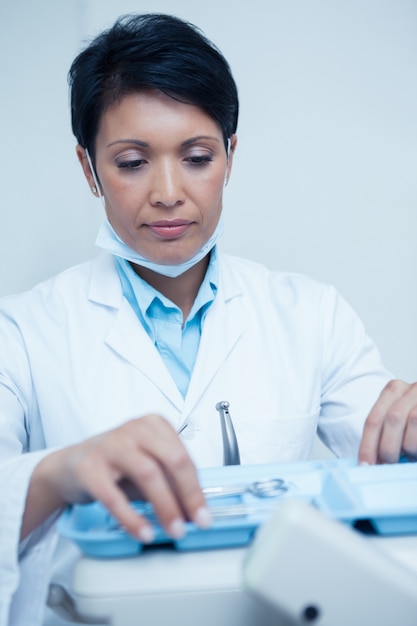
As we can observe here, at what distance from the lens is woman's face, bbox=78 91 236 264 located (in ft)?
2.77

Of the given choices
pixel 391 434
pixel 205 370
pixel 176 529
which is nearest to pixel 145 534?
pixel 176 529

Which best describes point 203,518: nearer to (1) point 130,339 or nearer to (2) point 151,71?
(1) point 130,339

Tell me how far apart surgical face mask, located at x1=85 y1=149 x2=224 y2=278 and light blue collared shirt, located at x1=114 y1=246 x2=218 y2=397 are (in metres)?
0.04

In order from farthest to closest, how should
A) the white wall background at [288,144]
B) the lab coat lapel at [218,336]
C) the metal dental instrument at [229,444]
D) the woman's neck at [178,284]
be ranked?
the white wall background at [288,144] → the woman's neck at [178,284] → the lab coat lapel at [218,336] → the metal dental instrument at [229,444]

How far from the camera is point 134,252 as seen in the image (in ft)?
3.07

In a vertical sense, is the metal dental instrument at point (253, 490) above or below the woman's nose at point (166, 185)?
below

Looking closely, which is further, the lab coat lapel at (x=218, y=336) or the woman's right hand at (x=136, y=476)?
the lab coat lapel at (x=218, y=336)

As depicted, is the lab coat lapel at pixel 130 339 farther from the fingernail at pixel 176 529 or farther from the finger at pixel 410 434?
the fingernail at pixel 176 529

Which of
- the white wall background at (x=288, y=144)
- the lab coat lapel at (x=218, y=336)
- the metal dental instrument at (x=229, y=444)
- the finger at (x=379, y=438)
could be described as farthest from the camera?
the white wall background at (x=288, y=144)

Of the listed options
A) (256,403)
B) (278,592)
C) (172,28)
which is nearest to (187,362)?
(256,403)

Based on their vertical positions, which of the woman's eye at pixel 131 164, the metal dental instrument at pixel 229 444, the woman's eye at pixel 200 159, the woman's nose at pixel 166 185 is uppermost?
the woman's eye at pixel 200 159

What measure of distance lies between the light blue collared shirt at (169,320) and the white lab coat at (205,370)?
0.07ft

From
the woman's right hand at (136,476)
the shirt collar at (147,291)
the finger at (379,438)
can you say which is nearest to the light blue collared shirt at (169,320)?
the shirt collar at (147,291)

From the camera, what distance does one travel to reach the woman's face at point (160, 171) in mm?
844
